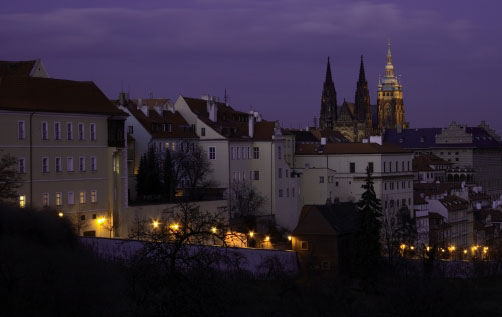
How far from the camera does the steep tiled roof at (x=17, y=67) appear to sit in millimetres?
63781

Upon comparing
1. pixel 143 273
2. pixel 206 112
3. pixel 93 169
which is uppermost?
pixel 206 112

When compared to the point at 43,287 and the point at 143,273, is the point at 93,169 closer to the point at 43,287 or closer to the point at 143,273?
the point at 43,287

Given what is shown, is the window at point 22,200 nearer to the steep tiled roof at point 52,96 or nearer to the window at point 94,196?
the steep tiled roof at point 52,96

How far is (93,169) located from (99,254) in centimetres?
1244

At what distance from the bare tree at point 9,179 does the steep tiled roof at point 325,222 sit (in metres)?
17.0

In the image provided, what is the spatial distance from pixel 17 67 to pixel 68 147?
1136cm

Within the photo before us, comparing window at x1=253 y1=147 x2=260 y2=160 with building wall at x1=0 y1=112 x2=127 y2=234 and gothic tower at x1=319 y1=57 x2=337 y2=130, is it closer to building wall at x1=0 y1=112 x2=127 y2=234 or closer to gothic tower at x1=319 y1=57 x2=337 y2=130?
building wall at x1=0 y1=112 x2=127 y2=234

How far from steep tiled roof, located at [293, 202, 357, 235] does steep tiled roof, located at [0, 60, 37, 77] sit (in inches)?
828

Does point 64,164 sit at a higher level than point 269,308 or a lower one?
higher

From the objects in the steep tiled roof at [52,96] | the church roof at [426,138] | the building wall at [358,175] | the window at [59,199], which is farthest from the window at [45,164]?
the church roof at [426,138]

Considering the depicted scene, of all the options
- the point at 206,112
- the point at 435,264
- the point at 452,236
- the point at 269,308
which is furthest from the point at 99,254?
the point at 452,236

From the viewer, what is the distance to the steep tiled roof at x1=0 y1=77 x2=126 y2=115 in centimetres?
5369

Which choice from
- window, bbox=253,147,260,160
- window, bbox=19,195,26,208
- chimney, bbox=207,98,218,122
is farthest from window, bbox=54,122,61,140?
window, bbox=253,147,260,160

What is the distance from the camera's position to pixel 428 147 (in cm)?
17338
